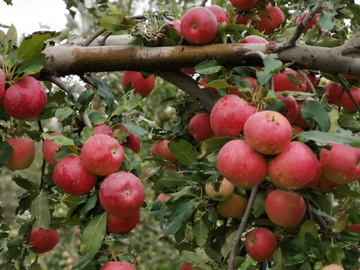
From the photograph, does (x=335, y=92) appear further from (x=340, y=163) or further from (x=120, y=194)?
(x=120, y=194)

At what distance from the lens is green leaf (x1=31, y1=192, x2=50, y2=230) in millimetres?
1118

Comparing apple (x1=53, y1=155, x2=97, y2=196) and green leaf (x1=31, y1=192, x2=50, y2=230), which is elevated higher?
apple (x1=53, y1=155, x2=97, y2=196)

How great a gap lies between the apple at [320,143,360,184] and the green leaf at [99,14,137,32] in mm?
678

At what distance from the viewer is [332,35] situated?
1.54 meters

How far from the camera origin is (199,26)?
106 cm

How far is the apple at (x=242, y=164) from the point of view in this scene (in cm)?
75

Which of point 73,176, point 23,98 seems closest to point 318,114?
point 73,176

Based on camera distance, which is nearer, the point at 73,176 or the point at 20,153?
the point at 73,176

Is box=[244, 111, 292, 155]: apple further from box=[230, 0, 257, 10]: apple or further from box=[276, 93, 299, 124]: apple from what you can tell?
box=[230, 0, 257, 10]: apple

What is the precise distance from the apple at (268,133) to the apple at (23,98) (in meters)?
0.57

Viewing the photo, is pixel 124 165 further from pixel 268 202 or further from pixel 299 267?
pixel 299 267

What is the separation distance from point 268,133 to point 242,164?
83 mm

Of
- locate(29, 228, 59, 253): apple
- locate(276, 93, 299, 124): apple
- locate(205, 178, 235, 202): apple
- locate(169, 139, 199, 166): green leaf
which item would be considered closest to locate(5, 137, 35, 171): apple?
locate(29, 228, 59, 253): apple

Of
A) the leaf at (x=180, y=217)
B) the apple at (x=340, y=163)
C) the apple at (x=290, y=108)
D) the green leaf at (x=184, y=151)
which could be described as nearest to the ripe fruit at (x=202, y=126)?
the green leaf at (x=184, y=151)
